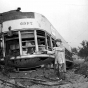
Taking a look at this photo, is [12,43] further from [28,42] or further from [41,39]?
[41,39]

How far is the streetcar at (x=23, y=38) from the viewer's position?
10305mm

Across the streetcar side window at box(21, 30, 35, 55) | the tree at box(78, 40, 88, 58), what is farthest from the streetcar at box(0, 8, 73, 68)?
the tree at box(78, 40, 88, 58)

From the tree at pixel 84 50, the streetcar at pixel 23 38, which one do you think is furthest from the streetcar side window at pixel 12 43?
the tree at pixel 84 50

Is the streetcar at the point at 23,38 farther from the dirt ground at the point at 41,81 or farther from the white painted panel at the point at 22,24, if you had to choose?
the dirt ground at the point at 41,81

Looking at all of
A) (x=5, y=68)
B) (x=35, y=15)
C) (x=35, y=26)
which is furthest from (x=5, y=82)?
(x=35, y=15)

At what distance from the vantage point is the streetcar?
1030 cm

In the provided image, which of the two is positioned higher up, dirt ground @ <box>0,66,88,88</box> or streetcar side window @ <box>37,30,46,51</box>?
streetcar side window @ <box>37,30,46,51</box>

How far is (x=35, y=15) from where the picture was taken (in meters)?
10.9

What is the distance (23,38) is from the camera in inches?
426

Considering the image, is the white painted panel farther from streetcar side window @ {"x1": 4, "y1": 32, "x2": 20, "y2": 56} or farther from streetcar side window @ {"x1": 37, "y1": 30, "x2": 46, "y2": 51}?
streetcar side window @ {"x1": 37, "y1": 30, "x2": 46, "y2": 51}

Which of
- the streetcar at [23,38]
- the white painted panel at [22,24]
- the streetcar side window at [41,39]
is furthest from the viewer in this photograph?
the streetcar side window at [41,39]

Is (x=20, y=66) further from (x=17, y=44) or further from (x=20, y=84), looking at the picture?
(x=20, y=84)

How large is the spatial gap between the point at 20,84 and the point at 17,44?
12.4ft

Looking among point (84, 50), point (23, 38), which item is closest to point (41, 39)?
point (23, 38)
